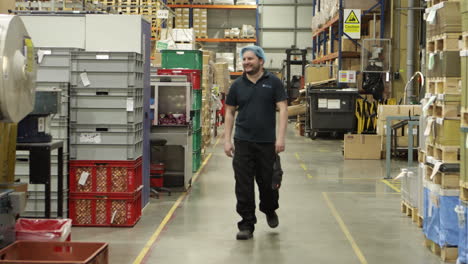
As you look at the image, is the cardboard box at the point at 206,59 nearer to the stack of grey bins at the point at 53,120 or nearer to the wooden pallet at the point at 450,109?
the stack of grey bins at the point at 53,120

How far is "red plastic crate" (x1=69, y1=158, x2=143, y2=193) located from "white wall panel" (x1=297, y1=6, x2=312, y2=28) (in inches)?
1164

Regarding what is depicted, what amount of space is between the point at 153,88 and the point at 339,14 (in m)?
10.5

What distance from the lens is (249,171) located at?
6746 millimetres

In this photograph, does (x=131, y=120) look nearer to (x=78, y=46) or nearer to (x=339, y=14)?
(x=78, y=46)

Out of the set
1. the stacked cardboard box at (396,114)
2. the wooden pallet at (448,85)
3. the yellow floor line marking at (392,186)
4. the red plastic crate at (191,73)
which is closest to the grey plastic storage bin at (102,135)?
the wooden pallet at (448,85)

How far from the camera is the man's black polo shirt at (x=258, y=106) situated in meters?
6.64

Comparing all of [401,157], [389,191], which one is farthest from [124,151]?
[401,157]

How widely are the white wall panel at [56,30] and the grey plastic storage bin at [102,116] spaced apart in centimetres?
93

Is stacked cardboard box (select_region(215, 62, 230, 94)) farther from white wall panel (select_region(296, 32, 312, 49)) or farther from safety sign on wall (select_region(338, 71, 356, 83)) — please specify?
white wall panel (select_region(296, 32, 312, 49))

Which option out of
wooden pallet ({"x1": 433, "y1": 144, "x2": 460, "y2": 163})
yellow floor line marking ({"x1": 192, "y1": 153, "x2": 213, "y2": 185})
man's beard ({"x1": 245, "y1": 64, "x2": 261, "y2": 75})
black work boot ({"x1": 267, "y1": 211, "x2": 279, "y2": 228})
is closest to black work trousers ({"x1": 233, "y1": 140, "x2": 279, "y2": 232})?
black work boot ({"x1": 267, "y1": 211, "x2": 279, "y2": 228})

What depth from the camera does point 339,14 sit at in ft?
62.6

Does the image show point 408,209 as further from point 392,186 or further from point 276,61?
point 276,61

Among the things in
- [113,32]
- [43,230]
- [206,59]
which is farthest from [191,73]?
[43,230]

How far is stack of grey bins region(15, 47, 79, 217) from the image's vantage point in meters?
6.98
